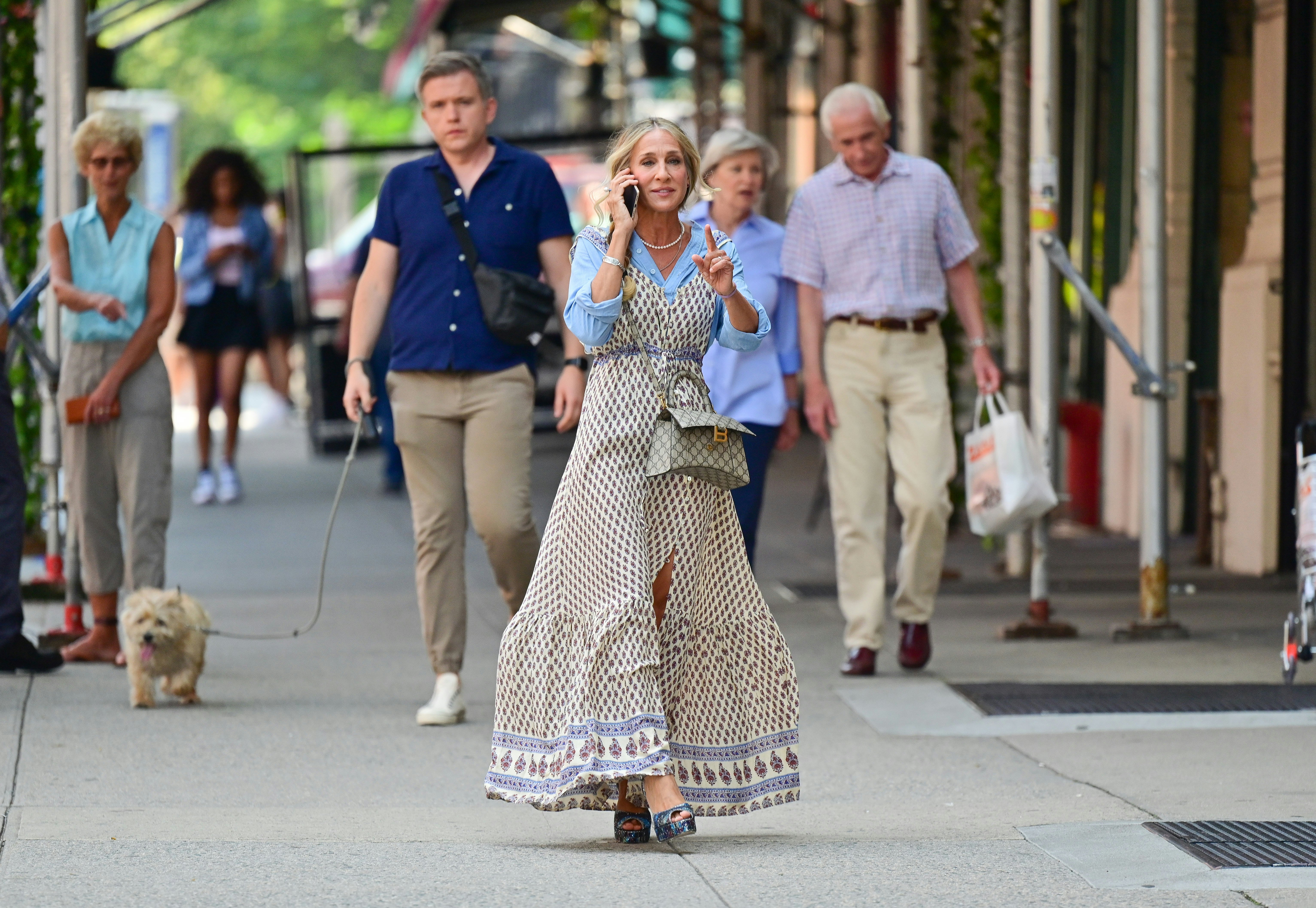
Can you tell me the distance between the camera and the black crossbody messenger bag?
6.48 meters

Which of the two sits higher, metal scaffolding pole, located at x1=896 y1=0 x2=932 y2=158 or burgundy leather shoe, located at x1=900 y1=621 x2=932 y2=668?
metal scaffolding pole, located at x1=896 y1=0 x2=932 y2=158

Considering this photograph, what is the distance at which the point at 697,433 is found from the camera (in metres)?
5.01

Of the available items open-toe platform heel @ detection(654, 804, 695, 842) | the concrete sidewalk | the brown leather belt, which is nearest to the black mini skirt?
the concrete sidewalk

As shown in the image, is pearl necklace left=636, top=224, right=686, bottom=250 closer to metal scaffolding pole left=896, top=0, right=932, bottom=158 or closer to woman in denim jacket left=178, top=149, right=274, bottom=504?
metal scaffolding pole left=896, top=0, right=932, bottom=158

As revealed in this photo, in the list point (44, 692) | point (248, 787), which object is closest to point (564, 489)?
point (248, 787)

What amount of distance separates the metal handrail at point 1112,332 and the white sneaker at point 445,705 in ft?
8.91

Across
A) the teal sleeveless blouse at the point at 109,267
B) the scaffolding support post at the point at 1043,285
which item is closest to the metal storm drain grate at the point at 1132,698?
the scaffolding support post at the point at 1043,285

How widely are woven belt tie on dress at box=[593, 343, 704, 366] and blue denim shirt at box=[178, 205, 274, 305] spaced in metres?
8.56

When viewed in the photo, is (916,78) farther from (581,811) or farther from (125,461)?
(581,811)

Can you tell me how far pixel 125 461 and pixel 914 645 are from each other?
2.74 m

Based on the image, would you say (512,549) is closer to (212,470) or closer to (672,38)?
(212,470)

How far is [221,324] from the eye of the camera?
1345 centimetres

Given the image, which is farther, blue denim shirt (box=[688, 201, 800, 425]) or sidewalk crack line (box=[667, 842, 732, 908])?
blue denim shirt (box=[688, 201, 800, 425])

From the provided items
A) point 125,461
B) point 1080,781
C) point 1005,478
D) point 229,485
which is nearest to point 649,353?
point 1080,781
